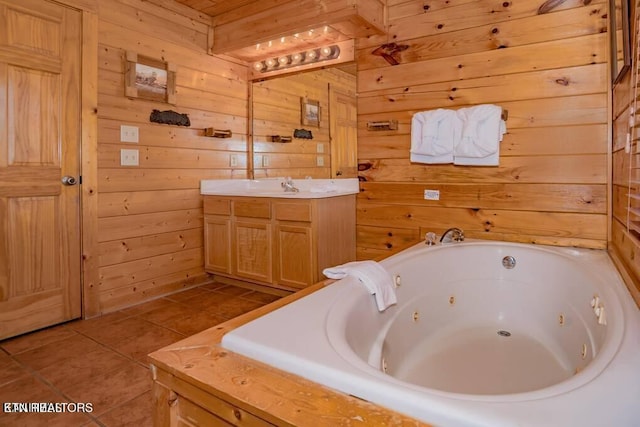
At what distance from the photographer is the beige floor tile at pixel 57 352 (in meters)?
1.95

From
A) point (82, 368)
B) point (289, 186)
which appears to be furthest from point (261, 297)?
point (82, 368)

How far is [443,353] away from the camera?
6.11 feet

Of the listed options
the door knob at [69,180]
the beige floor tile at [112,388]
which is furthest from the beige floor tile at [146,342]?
the door knob at [69,180]

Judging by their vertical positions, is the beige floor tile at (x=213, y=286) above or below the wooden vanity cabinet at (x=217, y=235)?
below

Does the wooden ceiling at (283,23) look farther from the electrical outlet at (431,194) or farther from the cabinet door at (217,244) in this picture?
the cabinet door at (217,244)

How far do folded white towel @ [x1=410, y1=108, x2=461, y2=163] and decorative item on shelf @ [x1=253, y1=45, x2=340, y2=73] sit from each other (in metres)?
0.95

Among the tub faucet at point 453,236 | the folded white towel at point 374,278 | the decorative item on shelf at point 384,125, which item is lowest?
the folded white towel at point 374,278

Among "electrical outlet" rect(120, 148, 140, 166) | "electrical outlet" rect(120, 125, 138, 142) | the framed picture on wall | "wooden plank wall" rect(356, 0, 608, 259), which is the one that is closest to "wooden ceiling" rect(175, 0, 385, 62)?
"wooden plank wall" rect(356, 0, 608, 259)

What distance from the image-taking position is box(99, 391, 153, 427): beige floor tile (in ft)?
4.83

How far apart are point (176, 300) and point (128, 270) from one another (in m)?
0.41

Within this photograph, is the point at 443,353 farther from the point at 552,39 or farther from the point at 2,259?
the point at 2,259

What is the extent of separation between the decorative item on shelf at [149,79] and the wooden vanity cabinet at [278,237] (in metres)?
0.89

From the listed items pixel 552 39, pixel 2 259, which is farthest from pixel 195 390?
pixel 552 39

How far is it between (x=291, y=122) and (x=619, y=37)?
2.32m
